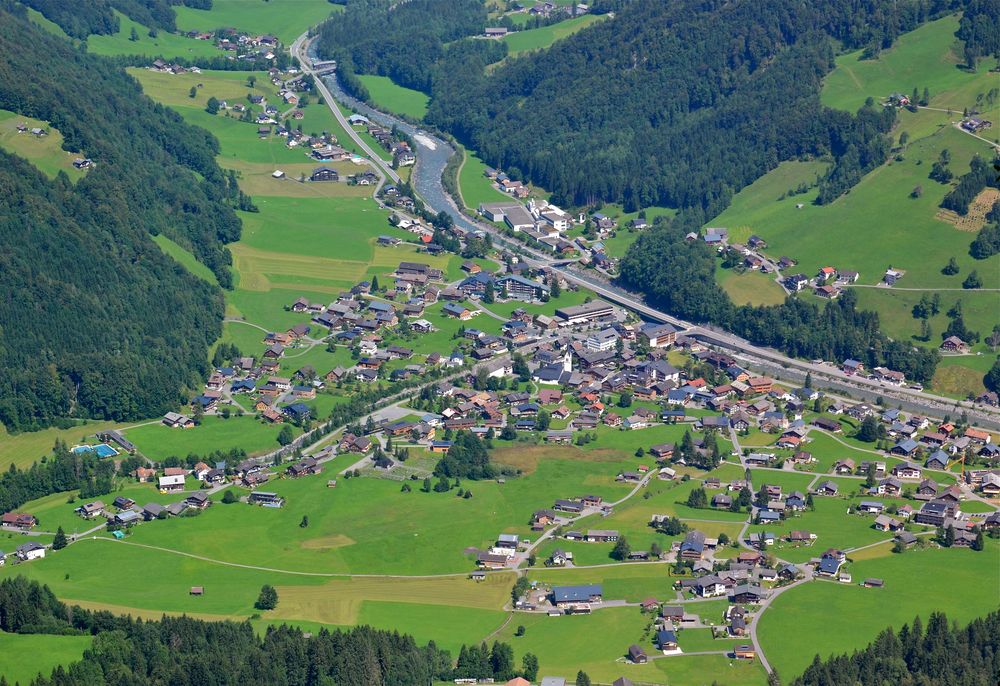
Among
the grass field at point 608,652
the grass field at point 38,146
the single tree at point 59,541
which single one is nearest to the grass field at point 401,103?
the grass field at point 38,146

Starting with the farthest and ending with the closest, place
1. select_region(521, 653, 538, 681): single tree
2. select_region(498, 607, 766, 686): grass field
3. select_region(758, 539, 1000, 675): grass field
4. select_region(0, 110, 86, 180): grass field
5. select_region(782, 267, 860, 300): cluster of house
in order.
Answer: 1. select_region(0, 110, 86, 180): grass field
2. select_region(782, 267, 860, 300): cluster of house
3. select_region(758, 539, 1000, 675): grass field
4. select_region(498, 607, 766, 686): grass field
5. select_region(521, 653, 538, 681): single tree

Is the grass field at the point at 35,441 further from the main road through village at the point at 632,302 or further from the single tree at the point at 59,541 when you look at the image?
the main road through village at the point at 632,302

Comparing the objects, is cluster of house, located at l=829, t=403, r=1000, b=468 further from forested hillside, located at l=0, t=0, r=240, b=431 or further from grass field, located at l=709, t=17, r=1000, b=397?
forested hillside, located at l=0, t=0, r=240, b=431

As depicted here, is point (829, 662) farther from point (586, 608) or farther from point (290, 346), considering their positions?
point (290, 346)

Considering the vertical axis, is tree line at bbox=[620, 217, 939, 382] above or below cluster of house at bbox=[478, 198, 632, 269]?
below

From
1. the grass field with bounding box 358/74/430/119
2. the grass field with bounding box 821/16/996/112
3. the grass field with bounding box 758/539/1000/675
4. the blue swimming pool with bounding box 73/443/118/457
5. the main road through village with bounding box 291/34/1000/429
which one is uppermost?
the grass field with bounding box 821/16/996/112

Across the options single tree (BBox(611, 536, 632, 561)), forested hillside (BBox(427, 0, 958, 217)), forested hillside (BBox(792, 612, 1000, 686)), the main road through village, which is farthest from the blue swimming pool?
forested hillside (BBox(427, 0, 958, 217))
